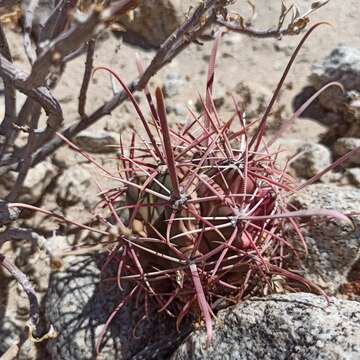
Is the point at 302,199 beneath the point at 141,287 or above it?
beneath

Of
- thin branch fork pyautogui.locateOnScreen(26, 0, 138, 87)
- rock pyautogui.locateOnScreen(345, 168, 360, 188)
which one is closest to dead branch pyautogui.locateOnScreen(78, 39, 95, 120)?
thin branch fork pyautogui.locateOnScreen(26, 0, 138, 87)

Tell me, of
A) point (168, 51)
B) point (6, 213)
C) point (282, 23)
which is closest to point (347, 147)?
point (282, 23)

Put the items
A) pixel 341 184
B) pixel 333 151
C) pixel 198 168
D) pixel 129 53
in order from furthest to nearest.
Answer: pixel 129 53 < pixel 333 151 < pixel 341 184 < pixel 198 168

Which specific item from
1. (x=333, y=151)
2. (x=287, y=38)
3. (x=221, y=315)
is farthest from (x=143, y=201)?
(x=287, y=38)

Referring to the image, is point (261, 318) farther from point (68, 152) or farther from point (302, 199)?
point (68, 152)

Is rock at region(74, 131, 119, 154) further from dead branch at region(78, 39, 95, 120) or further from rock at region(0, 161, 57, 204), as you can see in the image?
dead branch at region(78, 39, 95, 120)

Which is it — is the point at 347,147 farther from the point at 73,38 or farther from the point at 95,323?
the point at 73,38
